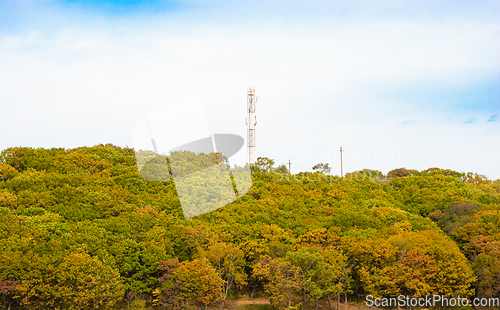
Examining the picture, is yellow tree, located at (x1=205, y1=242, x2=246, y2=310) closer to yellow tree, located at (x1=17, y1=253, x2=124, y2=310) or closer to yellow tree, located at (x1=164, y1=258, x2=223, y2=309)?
yellow tree, located at (x1=164, y1=258, x2=223, y2=309)

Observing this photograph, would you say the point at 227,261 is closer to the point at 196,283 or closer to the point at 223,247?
the point at 223,247

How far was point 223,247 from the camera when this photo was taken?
3388 cm

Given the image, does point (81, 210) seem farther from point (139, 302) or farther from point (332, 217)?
point (332, 217)

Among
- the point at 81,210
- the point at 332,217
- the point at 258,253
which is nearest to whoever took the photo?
the point at 258,253

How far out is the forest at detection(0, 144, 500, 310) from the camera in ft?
97.5

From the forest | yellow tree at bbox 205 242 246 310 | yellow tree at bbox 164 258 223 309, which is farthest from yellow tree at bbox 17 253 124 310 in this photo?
yellow tree at bbox 205 242 246 310

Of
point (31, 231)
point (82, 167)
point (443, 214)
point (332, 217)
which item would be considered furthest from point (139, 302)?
point (443, 214)

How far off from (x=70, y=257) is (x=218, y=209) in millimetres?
18125

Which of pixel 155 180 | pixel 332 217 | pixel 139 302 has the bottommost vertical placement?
pixel 139 302

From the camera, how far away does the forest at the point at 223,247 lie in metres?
29.7

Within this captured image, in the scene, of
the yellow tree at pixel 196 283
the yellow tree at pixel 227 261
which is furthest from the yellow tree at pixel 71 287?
the yellow tree at pixel 227 261

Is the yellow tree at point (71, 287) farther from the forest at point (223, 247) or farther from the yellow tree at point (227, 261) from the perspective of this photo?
the yellow tree at point (227, 261)

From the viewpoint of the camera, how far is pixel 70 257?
29438 mm

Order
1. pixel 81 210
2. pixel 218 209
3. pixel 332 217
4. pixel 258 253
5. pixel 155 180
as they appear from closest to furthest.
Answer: pixel 258 253
pixel 81 210
pixel 332 217
pixel 218 209
pixel 155 180
